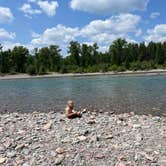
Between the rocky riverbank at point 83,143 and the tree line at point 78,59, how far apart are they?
115 m

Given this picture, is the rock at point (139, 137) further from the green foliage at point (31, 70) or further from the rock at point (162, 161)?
the green foliage at point (31, 70)

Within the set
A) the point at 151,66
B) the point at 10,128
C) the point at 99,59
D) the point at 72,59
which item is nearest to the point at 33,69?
the point at 72,59

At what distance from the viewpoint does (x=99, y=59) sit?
14725 centimetres

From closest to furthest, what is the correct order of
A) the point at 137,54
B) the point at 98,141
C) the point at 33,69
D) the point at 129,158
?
the point at 129,158, the point at 98,141, the point at 33,69, the point at 137,54

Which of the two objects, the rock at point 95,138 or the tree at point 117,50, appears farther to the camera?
the tree at point 117,50

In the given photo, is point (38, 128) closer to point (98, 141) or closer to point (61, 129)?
point (61, 129)

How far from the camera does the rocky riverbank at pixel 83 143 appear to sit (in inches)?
310

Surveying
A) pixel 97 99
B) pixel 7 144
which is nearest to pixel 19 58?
pixel 97 99

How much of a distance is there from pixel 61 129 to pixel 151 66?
4846 inches

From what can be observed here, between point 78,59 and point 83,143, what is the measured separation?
12569cm

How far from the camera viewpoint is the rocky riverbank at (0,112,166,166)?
7863 millimetres

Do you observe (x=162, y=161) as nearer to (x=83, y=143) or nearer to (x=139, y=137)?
(x=139, y=137)

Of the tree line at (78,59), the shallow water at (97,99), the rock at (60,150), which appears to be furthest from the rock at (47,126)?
the tree line at (78,59)

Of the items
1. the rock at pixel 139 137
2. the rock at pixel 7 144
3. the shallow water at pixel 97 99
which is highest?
the rock at pixel 139 137
